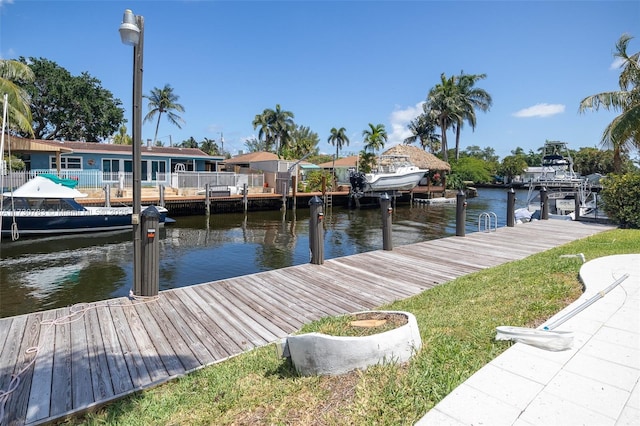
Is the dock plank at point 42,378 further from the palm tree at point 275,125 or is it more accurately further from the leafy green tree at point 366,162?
the palm tree at point 275,125

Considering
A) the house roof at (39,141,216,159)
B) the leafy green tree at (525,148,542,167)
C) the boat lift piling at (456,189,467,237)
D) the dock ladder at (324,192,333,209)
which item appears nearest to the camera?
the boat lift piling at (456,189,467,237)

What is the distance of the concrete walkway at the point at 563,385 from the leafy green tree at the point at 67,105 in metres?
37.5

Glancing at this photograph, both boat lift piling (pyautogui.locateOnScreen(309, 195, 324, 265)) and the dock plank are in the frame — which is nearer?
the dock plank

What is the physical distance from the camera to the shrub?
11.1 m

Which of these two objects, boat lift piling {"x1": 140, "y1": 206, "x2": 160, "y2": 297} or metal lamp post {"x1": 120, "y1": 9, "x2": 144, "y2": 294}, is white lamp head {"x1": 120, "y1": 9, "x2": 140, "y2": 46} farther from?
boat lift piling {"x1": 140, "y1": 206, "x2": 160, "y2": 297}

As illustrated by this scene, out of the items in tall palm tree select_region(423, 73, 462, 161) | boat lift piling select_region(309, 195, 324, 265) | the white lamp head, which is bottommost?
boat lift piling select_region(309, 195, 324, 265)

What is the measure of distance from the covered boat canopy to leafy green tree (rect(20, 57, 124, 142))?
2068 cm

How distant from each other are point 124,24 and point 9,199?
1383 centimetres

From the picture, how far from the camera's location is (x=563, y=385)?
8.41 feet

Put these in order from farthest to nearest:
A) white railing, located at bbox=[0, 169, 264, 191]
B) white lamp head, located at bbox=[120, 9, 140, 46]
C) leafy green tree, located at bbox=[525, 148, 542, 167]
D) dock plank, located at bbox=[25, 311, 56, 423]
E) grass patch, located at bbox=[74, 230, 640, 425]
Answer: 1. leafy green tree, located at bbox=[525, 148, 542, 167]
2. white railing, located at bbox=[0, 169, 264, 191]
3. white lamp head, located at bbox=[120, 9, 140, 46]
4. dock plank, located at bbox=[25, 311, 56, 423]
5. grass patch, located at bbox=[74, 230, 640, 425]

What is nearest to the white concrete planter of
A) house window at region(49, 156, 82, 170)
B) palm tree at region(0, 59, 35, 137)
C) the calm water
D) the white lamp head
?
the white lamp head

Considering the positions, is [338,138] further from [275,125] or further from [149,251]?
[149,251]

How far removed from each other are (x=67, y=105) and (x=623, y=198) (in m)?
38.8

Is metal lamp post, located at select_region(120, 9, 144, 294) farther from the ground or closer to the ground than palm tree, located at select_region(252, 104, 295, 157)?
closer to the ground
